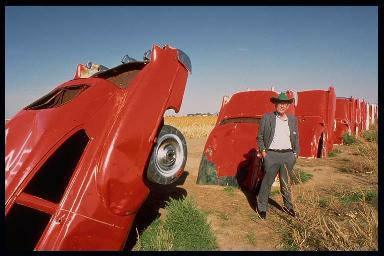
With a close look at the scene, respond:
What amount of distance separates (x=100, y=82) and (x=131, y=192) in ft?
4.26

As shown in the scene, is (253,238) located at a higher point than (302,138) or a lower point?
lower

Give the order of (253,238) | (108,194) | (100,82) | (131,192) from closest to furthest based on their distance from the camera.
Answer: (108,194) → (131,192) → (100,82) → (253,238)

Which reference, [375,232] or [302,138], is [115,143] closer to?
[375,232]

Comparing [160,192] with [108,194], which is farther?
[160,192]

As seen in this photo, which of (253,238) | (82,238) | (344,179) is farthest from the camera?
(344,179)

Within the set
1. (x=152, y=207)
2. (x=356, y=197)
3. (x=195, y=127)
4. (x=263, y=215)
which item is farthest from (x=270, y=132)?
(x=195, y=127)

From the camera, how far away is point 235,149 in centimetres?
643

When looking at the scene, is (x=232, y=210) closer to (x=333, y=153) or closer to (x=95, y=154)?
(x=95, y=154)

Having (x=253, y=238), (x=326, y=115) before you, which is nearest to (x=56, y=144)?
(x=253, y=238)

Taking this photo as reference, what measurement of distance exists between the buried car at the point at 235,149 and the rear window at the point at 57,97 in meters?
3.16

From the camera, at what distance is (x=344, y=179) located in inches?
275

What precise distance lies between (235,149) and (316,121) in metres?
4.70

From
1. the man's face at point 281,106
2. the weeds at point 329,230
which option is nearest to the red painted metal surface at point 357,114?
the weeds at point 329,230

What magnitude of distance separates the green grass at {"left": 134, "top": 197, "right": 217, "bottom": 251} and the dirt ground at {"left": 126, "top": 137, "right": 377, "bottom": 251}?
0.16 meters
